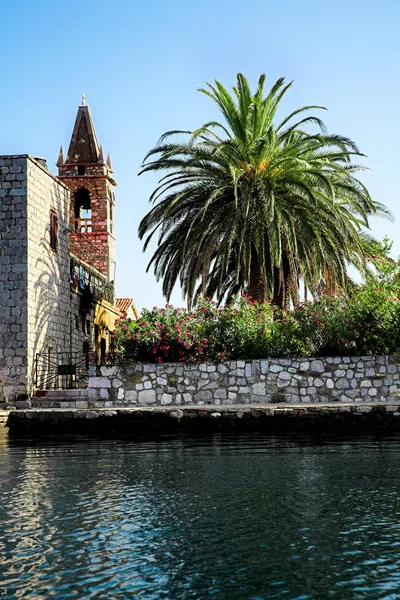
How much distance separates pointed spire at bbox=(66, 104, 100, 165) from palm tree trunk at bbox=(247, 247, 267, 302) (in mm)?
21719

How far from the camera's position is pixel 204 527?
7.36 meters

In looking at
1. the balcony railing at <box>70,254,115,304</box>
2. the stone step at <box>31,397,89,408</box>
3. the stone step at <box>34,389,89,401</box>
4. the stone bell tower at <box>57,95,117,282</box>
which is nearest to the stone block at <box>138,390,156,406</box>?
the stone step at <box>31,397,89,408</box>

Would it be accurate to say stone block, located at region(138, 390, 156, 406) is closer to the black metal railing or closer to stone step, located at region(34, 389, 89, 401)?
stone step, located at region(34, 389, 89, 401)

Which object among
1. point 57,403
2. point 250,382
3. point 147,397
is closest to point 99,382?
point 147,397

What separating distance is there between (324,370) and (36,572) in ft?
50.9

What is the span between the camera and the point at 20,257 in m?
26.5

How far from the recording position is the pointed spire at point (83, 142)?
44.6 m

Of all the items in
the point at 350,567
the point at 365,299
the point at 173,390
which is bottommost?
the point at 350,567

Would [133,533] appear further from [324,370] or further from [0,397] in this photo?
[0,397]

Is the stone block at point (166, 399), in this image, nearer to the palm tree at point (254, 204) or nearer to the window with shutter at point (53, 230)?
the palm tree at point (254, 204)

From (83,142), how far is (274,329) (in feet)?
89.0

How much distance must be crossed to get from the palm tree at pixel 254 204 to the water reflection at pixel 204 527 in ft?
37.0

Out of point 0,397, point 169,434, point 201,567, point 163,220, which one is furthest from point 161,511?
Result: point 0,397

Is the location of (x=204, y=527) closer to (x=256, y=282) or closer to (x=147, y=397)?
(x=147, y=397)
